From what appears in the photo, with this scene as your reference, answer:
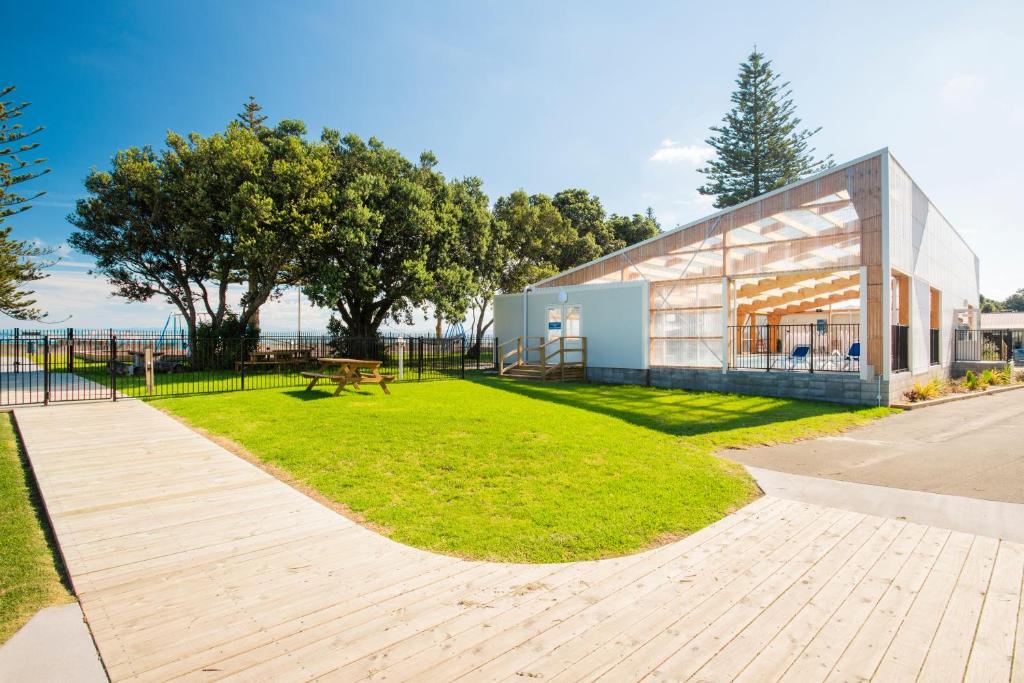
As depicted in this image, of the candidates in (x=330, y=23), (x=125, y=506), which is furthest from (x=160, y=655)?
(x=330, y=23)

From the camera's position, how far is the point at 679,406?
39.2 ft

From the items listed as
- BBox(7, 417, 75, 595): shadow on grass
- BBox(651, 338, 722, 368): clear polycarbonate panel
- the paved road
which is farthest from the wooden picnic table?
the paved road

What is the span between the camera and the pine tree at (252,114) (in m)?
34.0

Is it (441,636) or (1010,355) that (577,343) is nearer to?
(441,636)

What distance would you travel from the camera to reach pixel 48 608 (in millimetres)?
3010

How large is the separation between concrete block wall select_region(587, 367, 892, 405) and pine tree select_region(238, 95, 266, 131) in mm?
31089

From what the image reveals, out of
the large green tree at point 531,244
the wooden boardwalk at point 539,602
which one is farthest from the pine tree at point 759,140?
the wooden boardwalk at point 539,602

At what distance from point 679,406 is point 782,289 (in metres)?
12.5

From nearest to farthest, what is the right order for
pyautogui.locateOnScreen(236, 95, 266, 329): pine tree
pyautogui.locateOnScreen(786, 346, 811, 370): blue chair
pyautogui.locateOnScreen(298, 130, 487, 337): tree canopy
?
1. pyautogui.locateOnScreen(786, 346, 811, 370): blue chair
2. pyautogui.locateOnScreen(298, 130, 487, 337): tree canopy
3. pyautogui.locateOnScreen(236, 95, 266, 329): pine tree

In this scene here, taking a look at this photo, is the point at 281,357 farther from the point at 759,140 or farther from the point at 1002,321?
the point at 1002,321

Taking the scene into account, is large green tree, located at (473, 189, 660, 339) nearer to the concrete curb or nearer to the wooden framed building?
the wooden framed building

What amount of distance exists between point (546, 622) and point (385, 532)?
1.90 m

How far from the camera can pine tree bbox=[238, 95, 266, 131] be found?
112 feet

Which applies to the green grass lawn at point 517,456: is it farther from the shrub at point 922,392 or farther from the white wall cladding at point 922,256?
the white wall cladding at point 922,256
